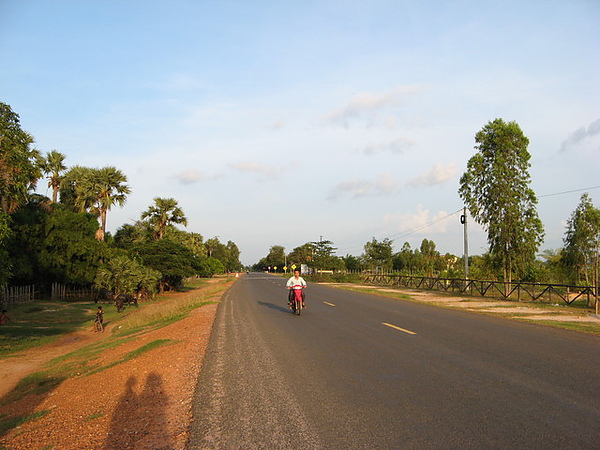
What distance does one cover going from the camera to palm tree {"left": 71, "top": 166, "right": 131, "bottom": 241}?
39969 millimetres

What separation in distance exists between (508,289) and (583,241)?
6378mm

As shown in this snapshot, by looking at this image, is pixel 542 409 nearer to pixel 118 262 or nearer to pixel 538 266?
pixel 118 262

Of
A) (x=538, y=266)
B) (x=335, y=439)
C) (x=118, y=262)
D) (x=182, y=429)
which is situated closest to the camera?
(x=335, y=439)

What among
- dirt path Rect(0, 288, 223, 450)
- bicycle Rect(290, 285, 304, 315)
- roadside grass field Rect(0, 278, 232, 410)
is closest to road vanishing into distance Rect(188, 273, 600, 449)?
dirt path Rect(0, 288, 223, 450)

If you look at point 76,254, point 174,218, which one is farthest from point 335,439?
point 174,218

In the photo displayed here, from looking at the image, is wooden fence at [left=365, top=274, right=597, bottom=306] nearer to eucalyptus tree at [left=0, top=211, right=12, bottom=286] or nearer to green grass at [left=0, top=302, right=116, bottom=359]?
eucalyptus tree at [left=0, top=211, right=12, bottom=286]

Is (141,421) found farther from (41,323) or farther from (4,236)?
(41,323)

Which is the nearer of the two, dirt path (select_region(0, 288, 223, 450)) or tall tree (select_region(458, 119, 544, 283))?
dirt path (select_region(0, 288, 223, 450))

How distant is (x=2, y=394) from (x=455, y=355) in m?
10.6

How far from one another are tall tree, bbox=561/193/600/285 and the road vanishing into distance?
20683 mm

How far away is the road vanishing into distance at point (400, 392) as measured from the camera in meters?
4.65

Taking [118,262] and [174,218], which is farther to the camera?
[174,218]

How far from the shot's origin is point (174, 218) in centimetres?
5209

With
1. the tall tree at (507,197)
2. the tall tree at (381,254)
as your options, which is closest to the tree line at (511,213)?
the tall tree at (507,197)
